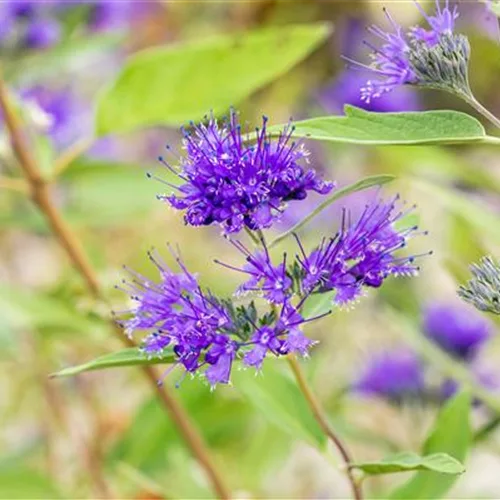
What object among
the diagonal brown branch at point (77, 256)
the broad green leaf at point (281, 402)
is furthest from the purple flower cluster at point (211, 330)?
the diagonal brown branch at point (77, 256)

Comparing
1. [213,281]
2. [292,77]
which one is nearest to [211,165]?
[213,281]

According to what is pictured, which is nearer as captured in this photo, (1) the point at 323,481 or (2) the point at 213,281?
(2) the point at 213,281

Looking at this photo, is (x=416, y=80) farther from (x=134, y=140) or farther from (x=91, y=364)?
(x=134, y=140)

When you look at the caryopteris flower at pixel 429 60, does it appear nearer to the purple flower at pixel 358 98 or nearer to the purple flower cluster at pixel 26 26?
the purple flower at pixel 358 98

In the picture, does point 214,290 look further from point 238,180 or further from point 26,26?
point 238,180

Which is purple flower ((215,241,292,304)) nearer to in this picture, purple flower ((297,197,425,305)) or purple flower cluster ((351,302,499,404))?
purple flower ((297,197,425,305))

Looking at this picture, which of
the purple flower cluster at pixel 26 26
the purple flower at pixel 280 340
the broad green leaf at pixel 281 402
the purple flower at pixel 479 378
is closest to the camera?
the purple flower at pixel 280 340

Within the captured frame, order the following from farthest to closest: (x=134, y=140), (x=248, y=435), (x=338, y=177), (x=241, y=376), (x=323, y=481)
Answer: (x=134, y=140) < (x=338, y=177) < (x=323, y=481) < (x=248, y=435) < (x=241, y=376)

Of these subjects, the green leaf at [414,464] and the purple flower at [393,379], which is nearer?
the green leaf at [414,464]
